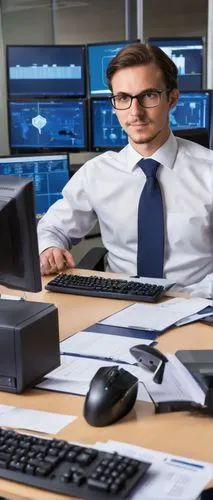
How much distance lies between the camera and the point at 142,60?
2.15 metres

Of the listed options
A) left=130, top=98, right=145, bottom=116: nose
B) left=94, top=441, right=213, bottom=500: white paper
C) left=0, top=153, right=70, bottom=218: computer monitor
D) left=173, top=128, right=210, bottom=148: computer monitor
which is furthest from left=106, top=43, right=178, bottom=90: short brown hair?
left=94, top=441, right=213, bottom=500: white paper

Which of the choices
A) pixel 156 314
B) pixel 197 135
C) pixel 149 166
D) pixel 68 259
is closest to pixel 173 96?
pixel 149 166

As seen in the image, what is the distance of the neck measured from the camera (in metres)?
2.20

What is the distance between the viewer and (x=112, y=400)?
121 centimetres

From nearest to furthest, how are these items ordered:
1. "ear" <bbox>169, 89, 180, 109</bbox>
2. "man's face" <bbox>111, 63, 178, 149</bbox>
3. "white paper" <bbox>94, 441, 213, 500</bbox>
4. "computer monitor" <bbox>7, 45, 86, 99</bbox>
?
"white paper" <bbox>94, 441, 213, 500</bbox>
"man's face" <bbox>111, 63, 178, 149</bbox>
"ear" <bbox>169, 89, 180, 109</bbox>
"computer monitor" <bbox>7, 45, 86, 99</bbox>

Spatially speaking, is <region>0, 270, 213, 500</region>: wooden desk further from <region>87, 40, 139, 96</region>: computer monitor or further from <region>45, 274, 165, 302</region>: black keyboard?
<region>87, 40, 139, 96</region>: computer monitor

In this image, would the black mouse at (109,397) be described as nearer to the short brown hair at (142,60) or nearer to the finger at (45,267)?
the finger at (45,267)

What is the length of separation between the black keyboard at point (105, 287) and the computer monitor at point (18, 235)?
47cm

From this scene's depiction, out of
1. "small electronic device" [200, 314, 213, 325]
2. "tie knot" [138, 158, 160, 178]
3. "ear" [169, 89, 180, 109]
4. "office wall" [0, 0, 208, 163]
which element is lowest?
"small electronic device" [200, 314, 213, 325]

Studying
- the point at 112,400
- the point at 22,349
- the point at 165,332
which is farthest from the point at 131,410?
the point at 165,332

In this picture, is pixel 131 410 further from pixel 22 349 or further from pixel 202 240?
pixel 202 240

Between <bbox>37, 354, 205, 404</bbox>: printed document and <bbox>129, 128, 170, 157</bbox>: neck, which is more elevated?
<bbox>129, 128, 170, 157</bbox>: neck

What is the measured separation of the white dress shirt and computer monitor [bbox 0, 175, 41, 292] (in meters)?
0.75

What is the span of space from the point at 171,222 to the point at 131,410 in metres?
1.01
